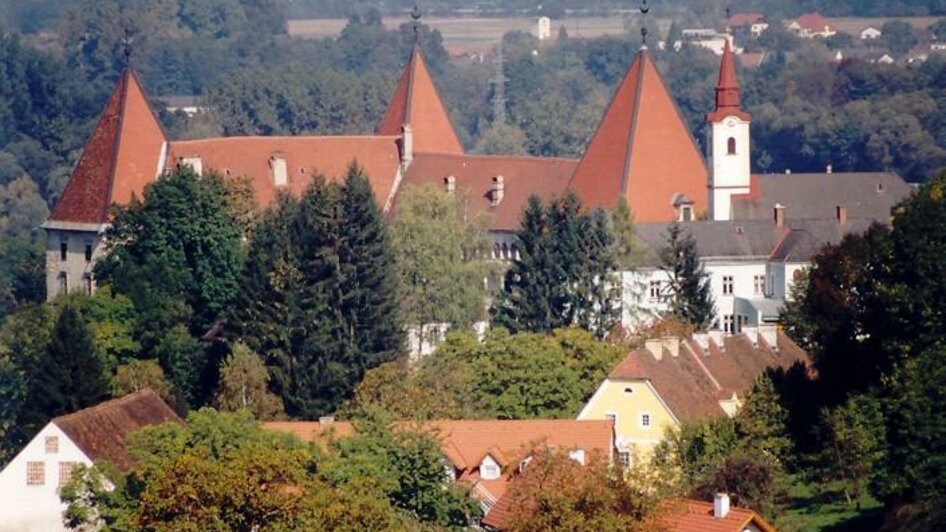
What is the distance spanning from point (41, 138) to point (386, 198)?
239 ft

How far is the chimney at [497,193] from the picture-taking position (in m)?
88.8

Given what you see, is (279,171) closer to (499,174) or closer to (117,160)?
(117,160)

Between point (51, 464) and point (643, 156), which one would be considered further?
point (643, 156)

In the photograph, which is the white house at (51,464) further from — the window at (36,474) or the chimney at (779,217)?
the chimney at (779,217)

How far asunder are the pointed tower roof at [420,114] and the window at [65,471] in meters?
39.2

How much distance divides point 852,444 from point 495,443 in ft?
18.7

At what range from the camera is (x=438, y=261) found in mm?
78562

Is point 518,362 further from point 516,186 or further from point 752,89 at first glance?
point 752,89

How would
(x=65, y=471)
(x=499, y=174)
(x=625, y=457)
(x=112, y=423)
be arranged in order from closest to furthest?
(x=65, y=471), (x=112, y=423), (x=625, y=457), (x=499, y=174)

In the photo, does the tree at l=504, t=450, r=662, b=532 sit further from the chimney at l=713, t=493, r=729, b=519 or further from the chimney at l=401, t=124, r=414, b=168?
the chimney at l=401, t=124, r=414, b=168

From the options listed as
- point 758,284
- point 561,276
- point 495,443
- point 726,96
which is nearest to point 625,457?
point 495,443

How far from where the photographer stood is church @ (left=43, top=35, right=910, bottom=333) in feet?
273

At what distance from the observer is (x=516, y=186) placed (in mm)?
89125

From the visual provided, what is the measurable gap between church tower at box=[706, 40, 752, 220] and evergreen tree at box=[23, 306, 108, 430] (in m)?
24.4
